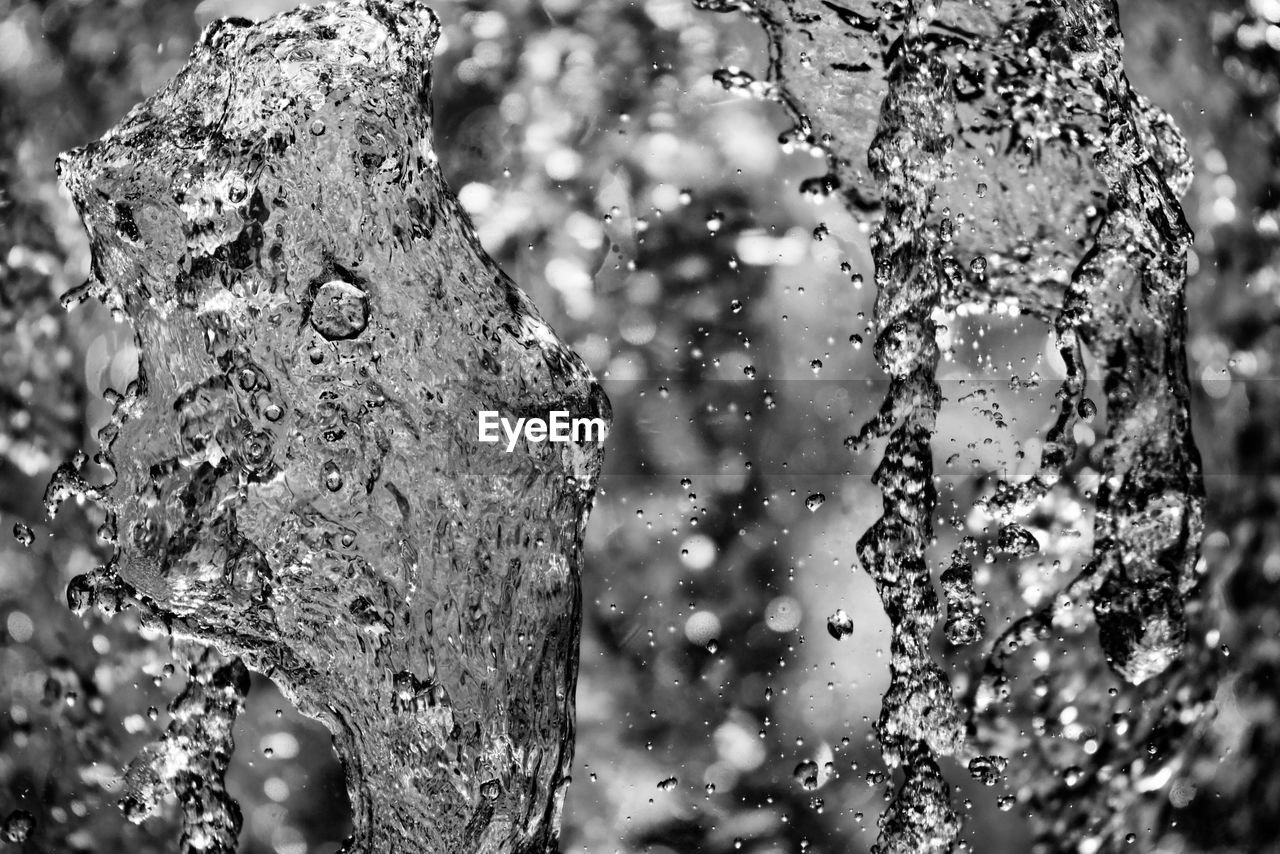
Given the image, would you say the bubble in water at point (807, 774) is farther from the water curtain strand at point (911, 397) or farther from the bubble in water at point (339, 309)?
the bubble in water at point (339, 309)

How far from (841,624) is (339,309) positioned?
0.34m

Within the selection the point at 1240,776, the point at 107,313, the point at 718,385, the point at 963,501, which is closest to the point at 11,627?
the point at 107,313

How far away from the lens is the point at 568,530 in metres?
0.63

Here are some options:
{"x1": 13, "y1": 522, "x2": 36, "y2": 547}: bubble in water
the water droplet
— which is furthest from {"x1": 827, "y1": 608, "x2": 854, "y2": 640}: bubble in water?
{"x1": 13, "y1": 522, "x2": 36, "y2": 547}: bubble in water

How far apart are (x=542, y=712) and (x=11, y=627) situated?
0.39 meters

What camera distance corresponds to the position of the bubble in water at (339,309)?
59cm

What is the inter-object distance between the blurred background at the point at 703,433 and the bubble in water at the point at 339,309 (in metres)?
0.16

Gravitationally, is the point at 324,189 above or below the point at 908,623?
above

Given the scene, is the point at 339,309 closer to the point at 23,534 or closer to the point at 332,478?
the point at 332,478

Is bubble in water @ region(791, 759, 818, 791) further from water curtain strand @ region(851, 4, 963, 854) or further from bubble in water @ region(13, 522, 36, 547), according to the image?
bubble in water @ region(13, 522, 36, 547)

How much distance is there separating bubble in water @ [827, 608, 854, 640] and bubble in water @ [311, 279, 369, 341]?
0.33m

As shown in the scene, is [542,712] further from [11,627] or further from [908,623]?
[11,627]

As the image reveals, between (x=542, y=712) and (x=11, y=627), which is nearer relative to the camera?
(x=542, y=712)

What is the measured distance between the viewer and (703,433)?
2.41 feet
